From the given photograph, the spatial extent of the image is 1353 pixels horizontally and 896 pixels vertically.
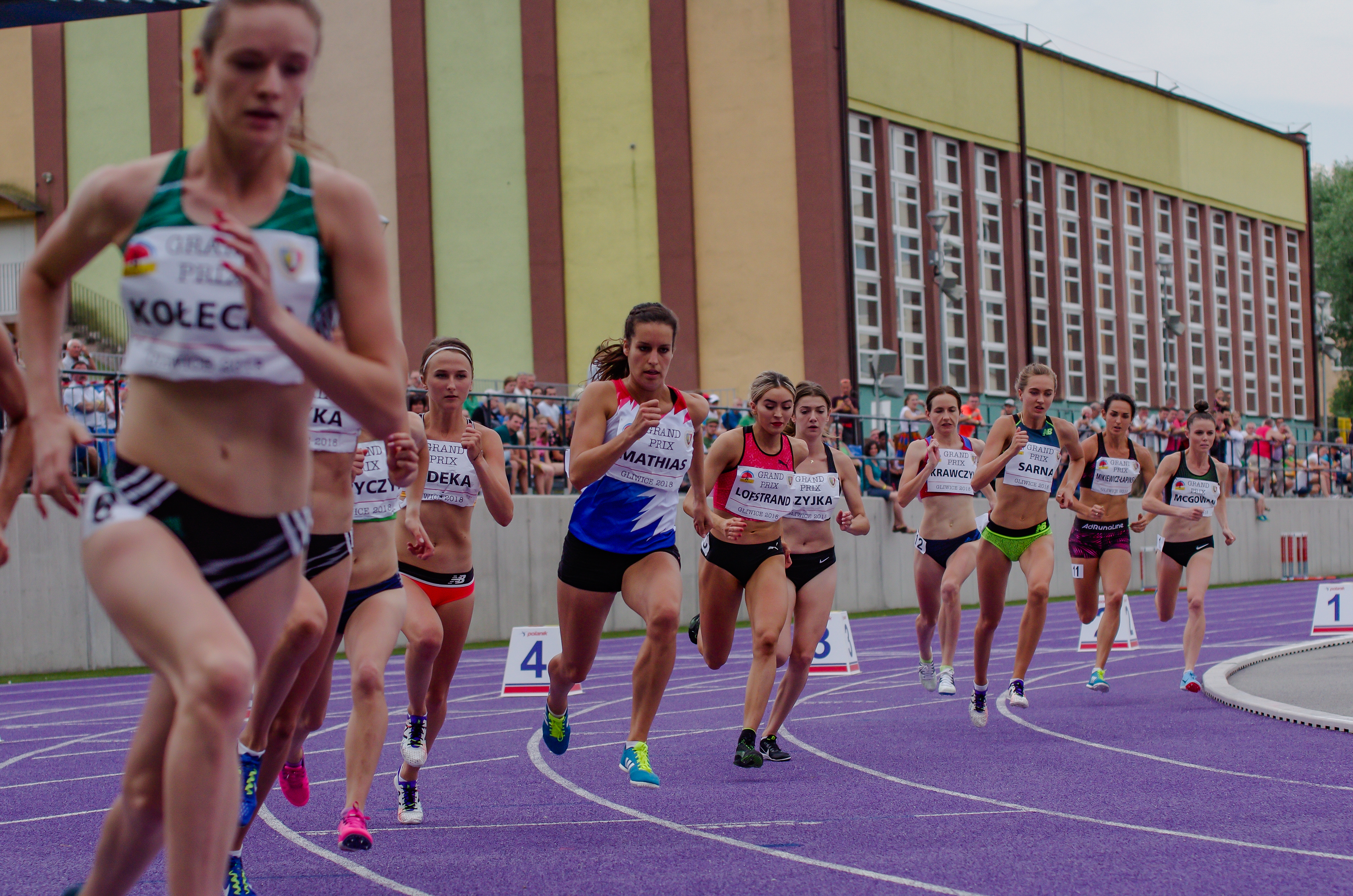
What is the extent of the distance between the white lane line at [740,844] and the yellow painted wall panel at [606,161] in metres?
25.5

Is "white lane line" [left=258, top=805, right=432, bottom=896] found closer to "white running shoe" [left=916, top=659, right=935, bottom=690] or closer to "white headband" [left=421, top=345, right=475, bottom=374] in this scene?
"white headband" [left=421, top=345, right=475, bottom=374]

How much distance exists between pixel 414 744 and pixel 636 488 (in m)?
1.58

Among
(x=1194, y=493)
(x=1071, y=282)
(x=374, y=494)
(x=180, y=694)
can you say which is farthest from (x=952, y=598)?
(x=1071, y=282)

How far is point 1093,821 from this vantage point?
22.2ft

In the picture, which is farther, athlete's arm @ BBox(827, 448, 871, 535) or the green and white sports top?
athlete's arm @ BBox(827, 448, 871, 535)

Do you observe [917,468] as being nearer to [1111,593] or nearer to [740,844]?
[1111,593]

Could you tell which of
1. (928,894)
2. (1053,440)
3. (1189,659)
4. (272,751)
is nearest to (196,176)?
(272,751)

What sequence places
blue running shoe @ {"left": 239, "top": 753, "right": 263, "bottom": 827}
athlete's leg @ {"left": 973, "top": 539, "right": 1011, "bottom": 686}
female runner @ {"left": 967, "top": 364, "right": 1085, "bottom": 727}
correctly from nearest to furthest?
blue running shoe @ {"left": 239, "top": 753, "right": 263, "bottom": 827} → athlete's leg @ {"left": 973, "top": 539, "right": 1011, "bottom": 686} → female runner @ {"left": 967, "top": 364, "right": 1085, "bottom": 727}

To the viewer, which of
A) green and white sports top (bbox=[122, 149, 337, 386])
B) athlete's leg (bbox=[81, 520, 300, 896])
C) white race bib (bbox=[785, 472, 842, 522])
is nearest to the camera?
athlete's leg (bbox=[81, 520, 300, 896])

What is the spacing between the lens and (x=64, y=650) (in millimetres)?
16375

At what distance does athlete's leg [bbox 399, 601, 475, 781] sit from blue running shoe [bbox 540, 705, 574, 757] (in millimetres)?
693

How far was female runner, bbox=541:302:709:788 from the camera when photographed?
7367 millimetres

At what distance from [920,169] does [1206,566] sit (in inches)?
950

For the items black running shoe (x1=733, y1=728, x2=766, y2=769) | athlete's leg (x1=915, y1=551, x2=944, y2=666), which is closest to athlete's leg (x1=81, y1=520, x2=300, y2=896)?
black running shoe (x1=733, y1=728, x2=766, y2=769)
